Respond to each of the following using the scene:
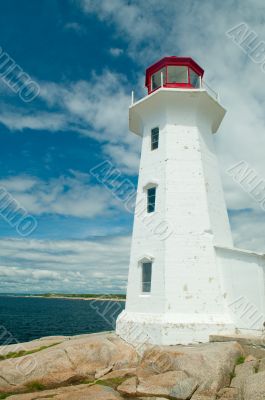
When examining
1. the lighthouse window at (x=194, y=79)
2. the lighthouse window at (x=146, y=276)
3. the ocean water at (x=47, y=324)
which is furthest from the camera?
the ocean water at (x=47, y=324)

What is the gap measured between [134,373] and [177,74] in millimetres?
14017

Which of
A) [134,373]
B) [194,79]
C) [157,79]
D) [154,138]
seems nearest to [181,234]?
[154,138]

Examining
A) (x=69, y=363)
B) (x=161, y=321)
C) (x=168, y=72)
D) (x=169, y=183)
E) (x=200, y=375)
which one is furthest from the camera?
(x=168, y=72)

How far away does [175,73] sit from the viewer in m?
17.6

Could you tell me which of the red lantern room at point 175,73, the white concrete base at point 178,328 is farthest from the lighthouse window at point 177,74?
the white concrete base at point 178,328

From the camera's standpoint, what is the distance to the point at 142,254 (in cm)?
1529

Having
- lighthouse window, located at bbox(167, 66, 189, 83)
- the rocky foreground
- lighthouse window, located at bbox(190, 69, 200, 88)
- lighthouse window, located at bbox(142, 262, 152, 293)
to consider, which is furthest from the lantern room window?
the rocky foreground

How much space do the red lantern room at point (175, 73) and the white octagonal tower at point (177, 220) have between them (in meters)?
0.05

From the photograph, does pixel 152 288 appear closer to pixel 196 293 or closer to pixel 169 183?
pixel 196 293

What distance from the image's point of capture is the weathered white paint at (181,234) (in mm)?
13742

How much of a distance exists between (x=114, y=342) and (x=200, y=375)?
457 cm

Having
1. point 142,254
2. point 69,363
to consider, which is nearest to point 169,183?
point 142,254

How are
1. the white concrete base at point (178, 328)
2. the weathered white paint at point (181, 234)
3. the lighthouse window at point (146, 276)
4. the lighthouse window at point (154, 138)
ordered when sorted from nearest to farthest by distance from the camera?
the white concrete base at point (178, 328), the weathered white paint at point (181, 234), the lighthouse window at point (146, 276), the lighthouse window at point (154, 138)

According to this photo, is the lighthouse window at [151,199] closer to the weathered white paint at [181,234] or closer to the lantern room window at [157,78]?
the weathered white paint at [181,234]
